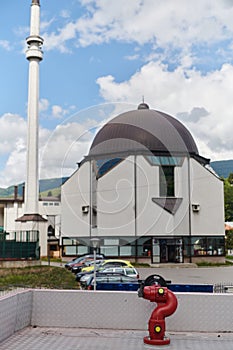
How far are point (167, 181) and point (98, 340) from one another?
42165mm

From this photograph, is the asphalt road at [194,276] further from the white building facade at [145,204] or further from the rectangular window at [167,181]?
the rectangular window at [167,181]

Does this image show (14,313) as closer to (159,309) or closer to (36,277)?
(159,309)

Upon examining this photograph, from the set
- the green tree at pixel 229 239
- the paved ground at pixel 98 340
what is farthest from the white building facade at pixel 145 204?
the paved ground at pixel 98 340

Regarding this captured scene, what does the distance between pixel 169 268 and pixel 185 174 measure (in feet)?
38.0

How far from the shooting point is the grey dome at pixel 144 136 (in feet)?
174

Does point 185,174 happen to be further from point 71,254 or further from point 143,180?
point 71,254

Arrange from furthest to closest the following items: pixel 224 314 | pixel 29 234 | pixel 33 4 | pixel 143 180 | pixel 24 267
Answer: pixel 33 4, pixel 143 180, pixel 29 234, pixel 24 267, pixel 224 314

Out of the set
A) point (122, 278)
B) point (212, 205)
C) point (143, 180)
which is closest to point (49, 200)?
point (143, 180)

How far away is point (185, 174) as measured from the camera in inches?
2052

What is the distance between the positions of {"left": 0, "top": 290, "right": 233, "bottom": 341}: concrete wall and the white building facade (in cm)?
3731

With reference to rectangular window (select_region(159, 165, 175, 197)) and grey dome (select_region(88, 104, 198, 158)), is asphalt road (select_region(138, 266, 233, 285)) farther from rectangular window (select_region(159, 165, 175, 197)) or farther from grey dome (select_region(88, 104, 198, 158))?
grey dome (select_region(88, 104, 198, 158))

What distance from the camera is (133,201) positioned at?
164 feet

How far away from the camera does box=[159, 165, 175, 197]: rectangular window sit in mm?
50812

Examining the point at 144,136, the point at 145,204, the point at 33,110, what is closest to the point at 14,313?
the point at 145,204
